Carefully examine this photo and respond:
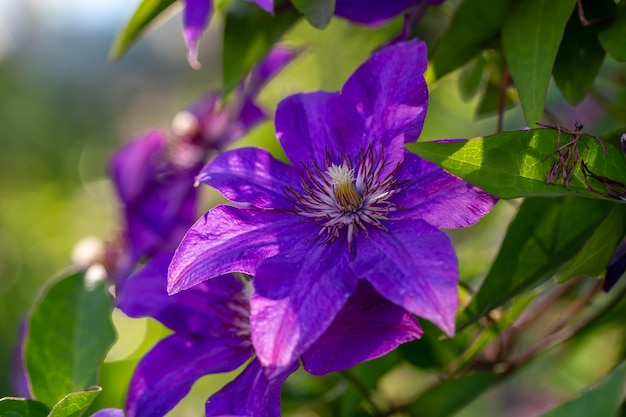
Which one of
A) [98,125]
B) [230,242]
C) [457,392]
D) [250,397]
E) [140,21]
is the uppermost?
[140,21]

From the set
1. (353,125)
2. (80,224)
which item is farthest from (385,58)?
(80,224)

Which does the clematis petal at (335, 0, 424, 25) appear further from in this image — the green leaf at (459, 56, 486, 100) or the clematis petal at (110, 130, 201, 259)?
the clematis petal at (110, 130, 201, 259)

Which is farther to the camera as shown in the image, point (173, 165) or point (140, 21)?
point (173, 165)

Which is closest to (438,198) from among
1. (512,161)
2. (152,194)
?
(512,161)

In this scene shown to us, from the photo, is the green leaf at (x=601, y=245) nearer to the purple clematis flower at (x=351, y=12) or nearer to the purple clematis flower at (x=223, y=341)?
the purple clematis flower at (x=223, y=341)

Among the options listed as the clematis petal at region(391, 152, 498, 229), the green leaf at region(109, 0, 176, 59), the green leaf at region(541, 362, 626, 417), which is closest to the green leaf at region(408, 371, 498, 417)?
the green leaf at region(541, 362, 626, 417)

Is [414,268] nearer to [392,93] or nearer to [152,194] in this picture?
[392,93]

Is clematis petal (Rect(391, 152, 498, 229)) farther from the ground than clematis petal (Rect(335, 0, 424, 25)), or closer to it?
closer to it
